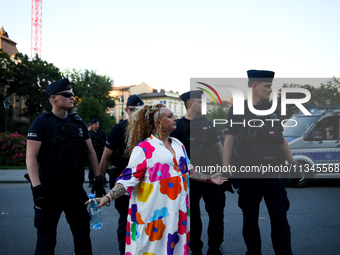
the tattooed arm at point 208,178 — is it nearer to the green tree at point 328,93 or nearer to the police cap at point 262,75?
the police cap at point 262,75

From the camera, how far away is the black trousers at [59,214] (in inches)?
111

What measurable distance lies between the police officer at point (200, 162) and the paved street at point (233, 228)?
0.56 meters

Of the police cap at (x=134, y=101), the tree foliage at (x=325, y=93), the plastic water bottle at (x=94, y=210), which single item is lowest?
the plastic water bottle at (x=94, y=210)

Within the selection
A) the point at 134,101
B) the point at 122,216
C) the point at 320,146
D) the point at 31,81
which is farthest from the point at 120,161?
the point at 31,81

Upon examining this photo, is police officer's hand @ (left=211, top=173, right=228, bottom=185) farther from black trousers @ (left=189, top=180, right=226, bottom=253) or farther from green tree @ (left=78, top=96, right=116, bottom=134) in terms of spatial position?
green tree @ (left=78, top=96, right=116, bottom=134)

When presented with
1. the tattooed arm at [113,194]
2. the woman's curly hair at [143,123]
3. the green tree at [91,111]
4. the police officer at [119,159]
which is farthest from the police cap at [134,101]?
the green tree at [91,111]

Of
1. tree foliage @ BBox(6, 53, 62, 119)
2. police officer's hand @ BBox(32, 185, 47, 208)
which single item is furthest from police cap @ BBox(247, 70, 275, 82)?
tree foliage @ BBox(6, 53, 62, 119)

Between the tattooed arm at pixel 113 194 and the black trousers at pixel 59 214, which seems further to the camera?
the black trousers at pixel 59 214

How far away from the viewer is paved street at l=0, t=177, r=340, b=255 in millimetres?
4133

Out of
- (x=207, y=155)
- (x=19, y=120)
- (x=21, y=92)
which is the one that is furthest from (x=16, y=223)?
(x=19, y=120)

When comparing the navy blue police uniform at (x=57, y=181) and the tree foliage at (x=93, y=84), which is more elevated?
the tree foliage at (x=93, y=84)

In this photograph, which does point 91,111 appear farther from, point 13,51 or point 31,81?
point 13,51

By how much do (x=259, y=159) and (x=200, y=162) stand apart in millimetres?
884

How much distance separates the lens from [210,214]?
3.74 meters
